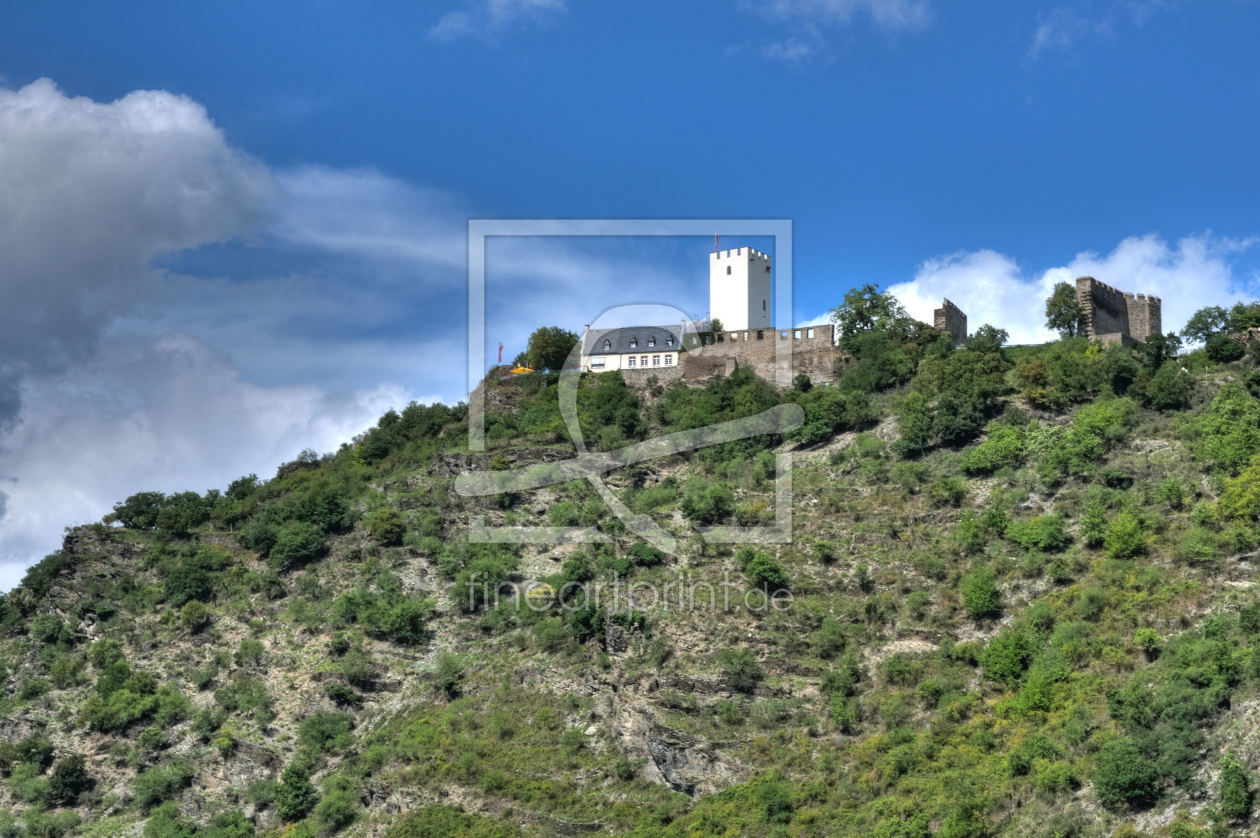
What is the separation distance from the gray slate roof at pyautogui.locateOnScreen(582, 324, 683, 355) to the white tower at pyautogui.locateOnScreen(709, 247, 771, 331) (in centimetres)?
426

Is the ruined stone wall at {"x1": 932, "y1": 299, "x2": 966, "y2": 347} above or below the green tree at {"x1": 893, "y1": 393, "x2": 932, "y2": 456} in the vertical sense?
above

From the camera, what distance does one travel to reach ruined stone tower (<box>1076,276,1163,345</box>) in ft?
229

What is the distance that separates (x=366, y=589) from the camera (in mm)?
57688

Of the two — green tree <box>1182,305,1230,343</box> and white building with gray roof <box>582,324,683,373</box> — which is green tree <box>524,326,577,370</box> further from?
green tree <box>1182,305,1230,343</box>

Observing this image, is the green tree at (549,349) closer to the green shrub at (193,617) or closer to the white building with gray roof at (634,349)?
the white building with gray roof at (634,349)

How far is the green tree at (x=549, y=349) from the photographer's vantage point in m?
79.9

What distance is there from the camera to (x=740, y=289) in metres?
81.6

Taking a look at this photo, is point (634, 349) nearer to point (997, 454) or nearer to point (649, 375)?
point (649, 375)

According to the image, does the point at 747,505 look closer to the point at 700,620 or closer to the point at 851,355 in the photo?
the point at 700,620

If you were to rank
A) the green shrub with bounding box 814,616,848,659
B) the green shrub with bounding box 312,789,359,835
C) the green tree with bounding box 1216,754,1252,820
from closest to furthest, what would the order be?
the green tree with bounding box 1216,754,1252,820 < the green shrub with bounding box 312,789,359,835 < the green shrub with bounding box 814,616,848,659

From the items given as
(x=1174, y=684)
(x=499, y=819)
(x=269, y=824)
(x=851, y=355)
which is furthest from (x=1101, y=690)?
(x=851, y=355)

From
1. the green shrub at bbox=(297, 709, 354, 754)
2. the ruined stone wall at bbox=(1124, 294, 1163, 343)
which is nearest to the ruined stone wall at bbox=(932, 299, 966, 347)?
the ruined stone wall at bbox=(1124, 294, 1163, 343)

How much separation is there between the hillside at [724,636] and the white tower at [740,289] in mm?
12594

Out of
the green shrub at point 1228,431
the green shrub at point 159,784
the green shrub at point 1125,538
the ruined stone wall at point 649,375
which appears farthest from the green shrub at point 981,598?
the ruined stone wall at point 649,375
